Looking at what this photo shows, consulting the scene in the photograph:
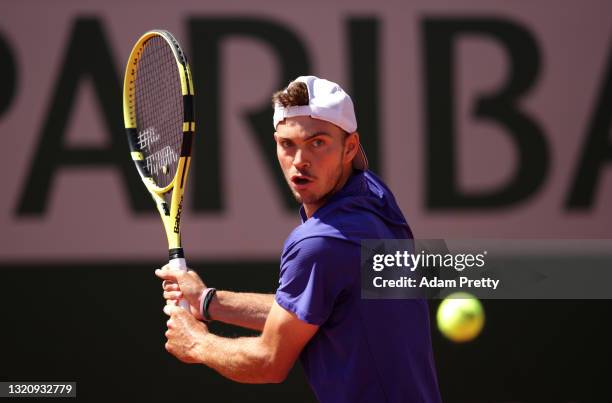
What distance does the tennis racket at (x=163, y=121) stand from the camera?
3.39 metres

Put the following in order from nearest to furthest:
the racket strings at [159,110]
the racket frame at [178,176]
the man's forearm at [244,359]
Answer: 1. the man's forearm at [244,359]
2. the racket frame at [178,176]
3. the racket strings at [159,110]

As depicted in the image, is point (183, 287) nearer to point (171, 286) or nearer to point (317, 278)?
point (171, 286)

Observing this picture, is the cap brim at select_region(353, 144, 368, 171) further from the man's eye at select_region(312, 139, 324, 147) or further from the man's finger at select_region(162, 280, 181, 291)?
the man's finger at select_region(162, 280, 181, 291)

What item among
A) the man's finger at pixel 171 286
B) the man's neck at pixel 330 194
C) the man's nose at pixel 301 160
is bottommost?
the man's finger at pixel 171 286

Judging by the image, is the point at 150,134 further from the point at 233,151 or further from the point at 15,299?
the point at 15,299

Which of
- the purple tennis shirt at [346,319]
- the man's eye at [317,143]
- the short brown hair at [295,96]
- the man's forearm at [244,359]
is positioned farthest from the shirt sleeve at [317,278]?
the short brown hair at [295,96]

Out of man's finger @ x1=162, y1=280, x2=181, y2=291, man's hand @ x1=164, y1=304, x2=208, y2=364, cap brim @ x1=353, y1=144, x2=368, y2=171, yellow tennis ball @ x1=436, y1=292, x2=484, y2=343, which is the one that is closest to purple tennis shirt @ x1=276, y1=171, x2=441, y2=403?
cap brim @ x1=353, y1=144, x2=368, y2=171

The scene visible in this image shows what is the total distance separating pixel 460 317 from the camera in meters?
5.81

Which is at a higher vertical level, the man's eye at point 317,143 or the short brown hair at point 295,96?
the short brown hair at point 295,96

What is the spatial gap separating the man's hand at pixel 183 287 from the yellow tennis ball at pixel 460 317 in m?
2.67

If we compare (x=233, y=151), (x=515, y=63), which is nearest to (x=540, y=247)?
(x=515, y=63)

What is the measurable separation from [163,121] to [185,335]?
Answer: 924 mm

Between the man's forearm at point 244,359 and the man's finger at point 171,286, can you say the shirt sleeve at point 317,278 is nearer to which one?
the man's forearm at point 244,359

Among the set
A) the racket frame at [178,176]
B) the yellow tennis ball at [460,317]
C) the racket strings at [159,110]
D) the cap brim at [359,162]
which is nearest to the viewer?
the cap brim at [359,162]
